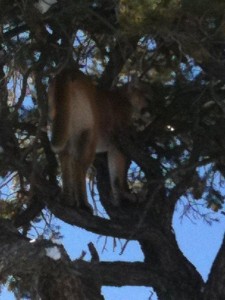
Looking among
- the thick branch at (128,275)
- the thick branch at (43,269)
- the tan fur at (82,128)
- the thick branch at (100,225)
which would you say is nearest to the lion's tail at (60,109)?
the tan fur at (82,128)

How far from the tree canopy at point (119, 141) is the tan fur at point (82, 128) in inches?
5.3

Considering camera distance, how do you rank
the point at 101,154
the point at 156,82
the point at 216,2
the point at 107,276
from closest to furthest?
the point at 216,2
the point at 107,276
the point at 156,82
the point at 101,154

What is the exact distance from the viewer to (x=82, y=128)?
694 cm

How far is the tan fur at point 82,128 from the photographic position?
655cm

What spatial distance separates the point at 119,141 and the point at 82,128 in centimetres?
44

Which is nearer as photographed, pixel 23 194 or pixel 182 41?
pixel 182 41

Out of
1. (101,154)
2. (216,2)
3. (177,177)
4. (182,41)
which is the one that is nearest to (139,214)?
(177,177)

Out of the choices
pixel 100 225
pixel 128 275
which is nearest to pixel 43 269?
pixel 128 275

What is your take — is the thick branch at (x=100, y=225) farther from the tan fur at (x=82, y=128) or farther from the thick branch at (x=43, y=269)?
the thick branch at (x=43, y=269)

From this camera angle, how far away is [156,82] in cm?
672

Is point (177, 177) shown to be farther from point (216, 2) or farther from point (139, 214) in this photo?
point (216, 2)

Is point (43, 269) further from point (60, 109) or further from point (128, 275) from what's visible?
point (60, 109)

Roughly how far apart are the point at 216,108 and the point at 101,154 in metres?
1.48

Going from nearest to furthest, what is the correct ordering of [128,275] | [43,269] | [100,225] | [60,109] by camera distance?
[43,269]
[128,275]
[100,225]
[60,109]
